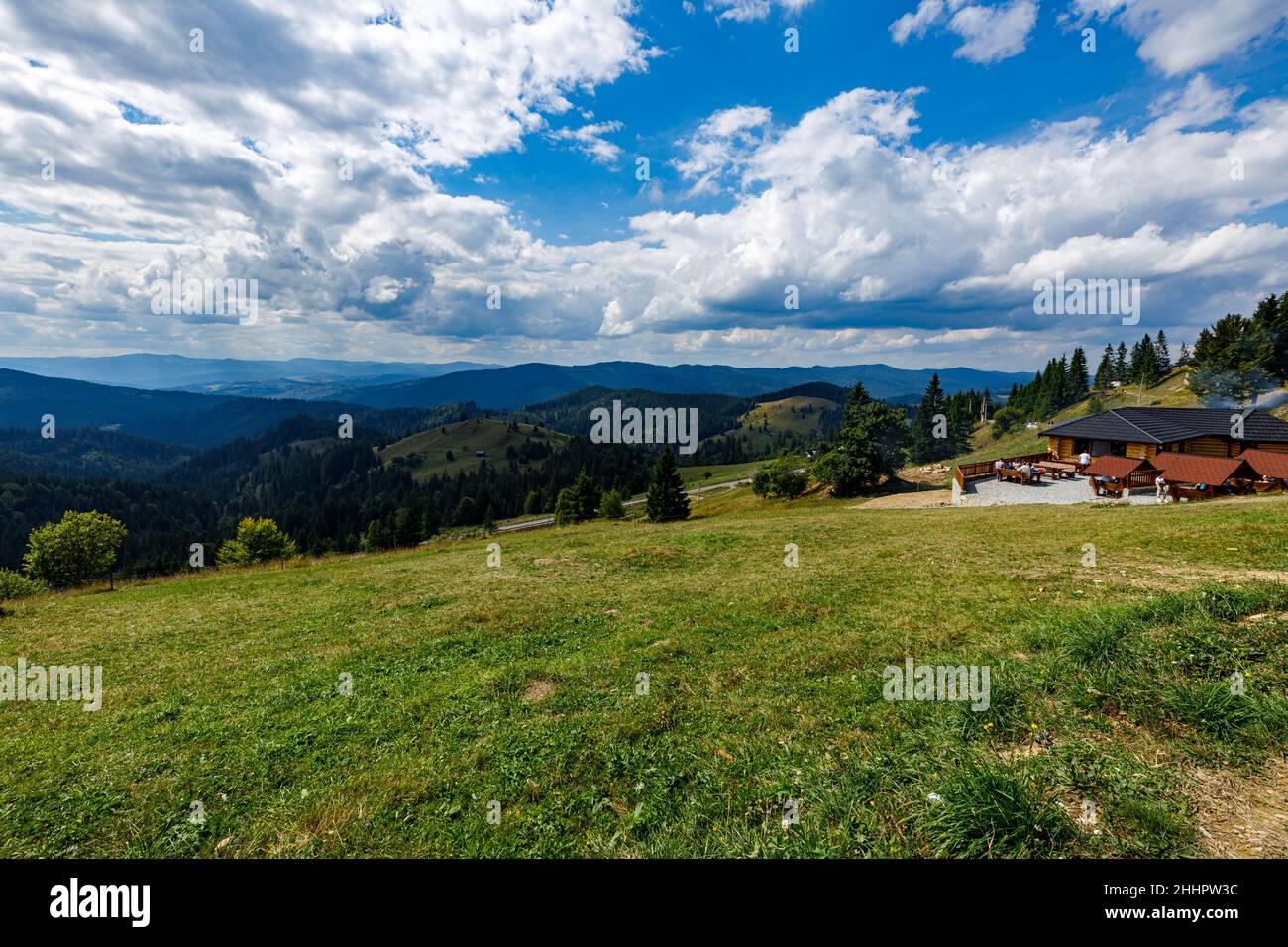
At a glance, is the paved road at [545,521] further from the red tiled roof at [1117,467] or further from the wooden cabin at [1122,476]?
the wooden cabin at [1122,476]

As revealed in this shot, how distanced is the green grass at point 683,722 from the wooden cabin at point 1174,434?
35345 mm

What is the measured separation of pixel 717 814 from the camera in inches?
231

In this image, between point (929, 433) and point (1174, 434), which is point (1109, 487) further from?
point (929, 433)

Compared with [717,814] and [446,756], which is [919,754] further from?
[446,756]

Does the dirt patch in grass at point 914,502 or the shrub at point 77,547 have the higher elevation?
the dirt patch in grass at point 914,502

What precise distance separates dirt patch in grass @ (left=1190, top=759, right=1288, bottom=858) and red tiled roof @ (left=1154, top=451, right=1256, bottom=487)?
1590 inches

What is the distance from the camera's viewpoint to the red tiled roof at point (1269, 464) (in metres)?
30.9

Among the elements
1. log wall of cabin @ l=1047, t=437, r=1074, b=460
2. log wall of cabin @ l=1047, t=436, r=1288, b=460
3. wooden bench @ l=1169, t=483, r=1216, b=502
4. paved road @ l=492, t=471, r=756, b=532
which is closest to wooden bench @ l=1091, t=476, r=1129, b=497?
wooden bench @ l=1169, t=483, r=1216, b=502

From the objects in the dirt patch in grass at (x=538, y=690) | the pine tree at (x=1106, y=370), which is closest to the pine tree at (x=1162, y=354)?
the pine tree at (x=1106, y=370)

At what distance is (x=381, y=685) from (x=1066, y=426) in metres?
64.7

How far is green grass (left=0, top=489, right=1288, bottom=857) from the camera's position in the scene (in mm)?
5375

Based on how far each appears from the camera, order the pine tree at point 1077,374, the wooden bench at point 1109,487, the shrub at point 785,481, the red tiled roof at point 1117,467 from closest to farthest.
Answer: the wooden bench at point 1109,487
the red tiled roof at point 1117,467
the shrub at point 785,481
the pine tree at point 1077,374

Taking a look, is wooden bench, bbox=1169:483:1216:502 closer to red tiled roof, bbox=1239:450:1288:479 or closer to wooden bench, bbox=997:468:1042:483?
red tiled roof, bbox=1239:450:1288:479
